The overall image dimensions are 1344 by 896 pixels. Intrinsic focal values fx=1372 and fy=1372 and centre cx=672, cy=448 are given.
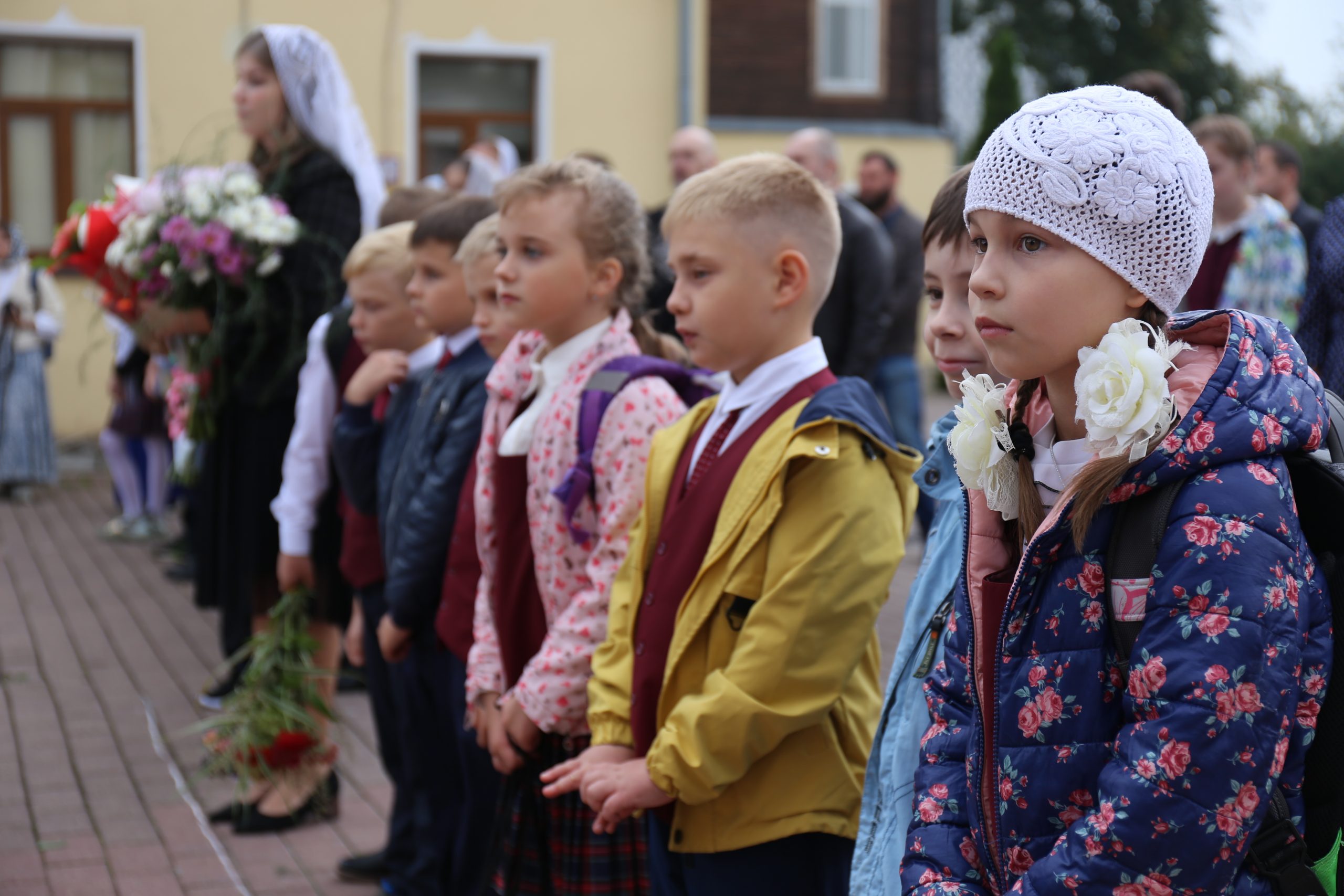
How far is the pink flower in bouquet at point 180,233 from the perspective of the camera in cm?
464

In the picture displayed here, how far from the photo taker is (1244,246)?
18.0 ft

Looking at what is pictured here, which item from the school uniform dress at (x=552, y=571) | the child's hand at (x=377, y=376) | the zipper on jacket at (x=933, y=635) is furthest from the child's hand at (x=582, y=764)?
the child's hand at (x=377, y=376)

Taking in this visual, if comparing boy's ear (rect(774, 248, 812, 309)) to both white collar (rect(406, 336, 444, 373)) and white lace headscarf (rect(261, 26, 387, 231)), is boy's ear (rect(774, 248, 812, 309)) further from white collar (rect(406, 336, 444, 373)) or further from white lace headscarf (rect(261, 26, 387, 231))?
white lace headscarf (rect(261, 26, 387, 231))

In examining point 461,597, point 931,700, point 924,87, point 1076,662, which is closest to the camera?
point 1076,662

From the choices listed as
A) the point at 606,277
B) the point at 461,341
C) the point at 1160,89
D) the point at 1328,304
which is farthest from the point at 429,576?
the point at 1160,89

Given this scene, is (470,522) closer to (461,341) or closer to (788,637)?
(461,341)

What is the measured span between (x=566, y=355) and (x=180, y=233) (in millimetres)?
2144

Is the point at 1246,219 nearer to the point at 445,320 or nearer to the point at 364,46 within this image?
the point at 445,320

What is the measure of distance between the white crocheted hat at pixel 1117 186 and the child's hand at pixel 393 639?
2.34 m

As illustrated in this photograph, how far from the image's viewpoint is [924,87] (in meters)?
17.1

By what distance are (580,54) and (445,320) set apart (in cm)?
1215

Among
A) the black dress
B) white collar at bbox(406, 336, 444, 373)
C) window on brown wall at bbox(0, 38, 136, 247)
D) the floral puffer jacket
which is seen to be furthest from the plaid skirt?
window on brown wall at bbox(0, 38, 136, 247)

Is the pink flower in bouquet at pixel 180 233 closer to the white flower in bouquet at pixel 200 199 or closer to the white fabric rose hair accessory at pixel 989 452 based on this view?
the white flower in bouquet at pixel 200 199

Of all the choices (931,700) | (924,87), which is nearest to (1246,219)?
(931,700)
